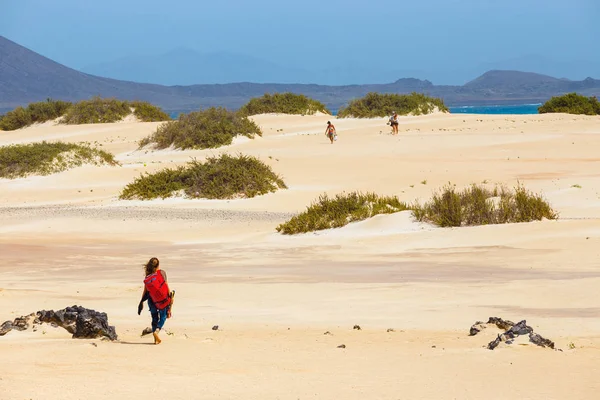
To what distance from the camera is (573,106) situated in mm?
70375

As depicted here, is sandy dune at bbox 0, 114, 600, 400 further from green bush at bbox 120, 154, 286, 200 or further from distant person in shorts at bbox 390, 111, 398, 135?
distant person in shorts at bbox 390, 111, 398, 135

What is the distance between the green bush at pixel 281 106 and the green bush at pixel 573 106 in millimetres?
15586

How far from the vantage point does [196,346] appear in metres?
10.4

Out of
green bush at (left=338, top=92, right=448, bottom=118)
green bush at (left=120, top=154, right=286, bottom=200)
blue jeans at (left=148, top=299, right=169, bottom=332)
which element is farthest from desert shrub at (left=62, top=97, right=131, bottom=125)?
blue jeans at (left=148, top=299, right=169, bottom=332)

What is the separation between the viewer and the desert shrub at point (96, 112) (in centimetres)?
6706

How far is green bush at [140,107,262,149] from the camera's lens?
4759 cm

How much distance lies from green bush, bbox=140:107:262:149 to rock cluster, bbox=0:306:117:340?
3596 centimetres

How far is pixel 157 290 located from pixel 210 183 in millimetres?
20241

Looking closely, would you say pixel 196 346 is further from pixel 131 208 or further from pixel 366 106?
pixel 366 106

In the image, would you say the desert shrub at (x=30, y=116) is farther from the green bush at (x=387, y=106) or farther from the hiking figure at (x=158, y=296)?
the hiking figure at (x=158, y=296)

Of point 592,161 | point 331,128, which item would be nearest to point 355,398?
point 592,161

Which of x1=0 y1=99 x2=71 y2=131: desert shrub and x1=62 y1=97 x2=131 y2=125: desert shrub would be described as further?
x1=0 y1=99 x2=71 y2=131: desert shrub

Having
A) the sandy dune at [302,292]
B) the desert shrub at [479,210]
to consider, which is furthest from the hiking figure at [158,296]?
the desert shrub at [479,210]

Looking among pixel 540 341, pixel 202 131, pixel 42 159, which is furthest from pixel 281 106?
pixel 540 341
